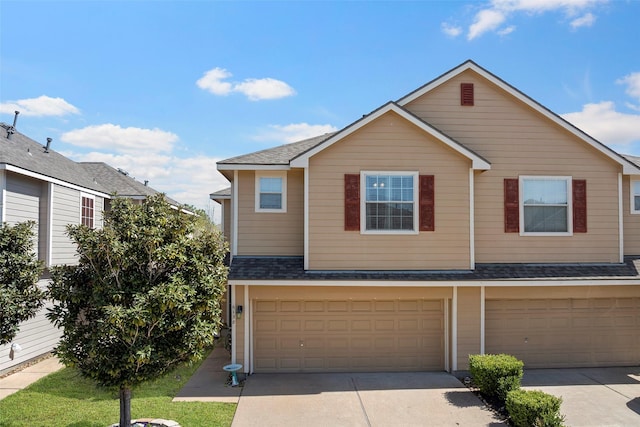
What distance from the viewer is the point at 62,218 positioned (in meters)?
12.2

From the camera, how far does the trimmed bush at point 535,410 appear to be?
659 cm

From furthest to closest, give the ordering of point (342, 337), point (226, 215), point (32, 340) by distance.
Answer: point (226, 215)
point (32, 340)
point (342, 337)

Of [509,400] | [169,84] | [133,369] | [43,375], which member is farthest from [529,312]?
[169,84]

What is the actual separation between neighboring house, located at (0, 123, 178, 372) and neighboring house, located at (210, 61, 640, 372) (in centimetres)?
421

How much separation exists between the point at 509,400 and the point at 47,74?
15175mm

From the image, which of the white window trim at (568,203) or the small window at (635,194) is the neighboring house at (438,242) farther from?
the small window at (635,194)

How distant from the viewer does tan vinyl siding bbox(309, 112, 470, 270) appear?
10.0m

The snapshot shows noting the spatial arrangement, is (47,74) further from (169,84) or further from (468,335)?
(468,335)

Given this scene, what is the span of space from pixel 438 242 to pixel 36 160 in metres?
11.4

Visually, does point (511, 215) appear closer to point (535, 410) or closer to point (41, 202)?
point (535, 410)

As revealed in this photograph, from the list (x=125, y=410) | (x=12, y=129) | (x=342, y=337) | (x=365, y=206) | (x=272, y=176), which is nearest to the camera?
(x=125, y=410)

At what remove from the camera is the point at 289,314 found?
10.4 metres

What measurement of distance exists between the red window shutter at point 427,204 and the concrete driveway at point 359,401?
12.0ft

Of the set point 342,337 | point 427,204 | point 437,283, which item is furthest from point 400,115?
point 342,337
